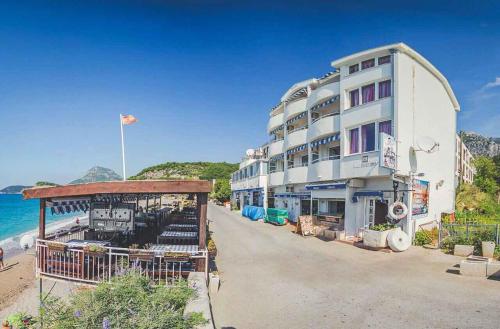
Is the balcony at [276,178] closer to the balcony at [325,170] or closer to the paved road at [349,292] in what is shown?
the balcony at [325,170]

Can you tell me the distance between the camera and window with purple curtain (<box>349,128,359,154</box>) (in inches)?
740

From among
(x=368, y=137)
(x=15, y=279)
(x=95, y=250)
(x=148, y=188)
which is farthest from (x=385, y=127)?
(x=15, y=279)

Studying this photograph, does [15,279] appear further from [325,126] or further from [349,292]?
[325,126]

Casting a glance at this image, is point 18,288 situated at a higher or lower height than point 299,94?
lower

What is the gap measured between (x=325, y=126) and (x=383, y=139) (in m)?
6.25

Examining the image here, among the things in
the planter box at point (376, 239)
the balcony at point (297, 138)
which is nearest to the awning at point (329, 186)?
the planter box at point (376, 239)

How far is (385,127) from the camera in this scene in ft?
57.4

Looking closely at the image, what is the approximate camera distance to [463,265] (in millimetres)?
10547

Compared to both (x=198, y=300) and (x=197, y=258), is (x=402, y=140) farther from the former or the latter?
(x=198, y=300)

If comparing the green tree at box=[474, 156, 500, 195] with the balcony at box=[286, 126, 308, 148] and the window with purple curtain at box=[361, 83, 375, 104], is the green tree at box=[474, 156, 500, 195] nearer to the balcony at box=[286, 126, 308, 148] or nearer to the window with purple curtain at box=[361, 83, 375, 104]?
the balcony at box=[286, 126, 308, 148]

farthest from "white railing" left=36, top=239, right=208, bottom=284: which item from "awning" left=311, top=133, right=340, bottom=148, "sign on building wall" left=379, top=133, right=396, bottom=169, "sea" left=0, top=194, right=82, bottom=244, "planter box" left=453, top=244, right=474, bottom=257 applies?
"sea" left=0, top=194, right=82, bottom=244

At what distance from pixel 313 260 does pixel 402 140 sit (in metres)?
8.64

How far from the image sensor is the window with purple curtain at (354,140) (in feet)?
61.7

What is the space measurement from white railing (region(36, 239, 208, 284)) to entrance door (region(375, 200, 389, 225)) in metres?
12.7
